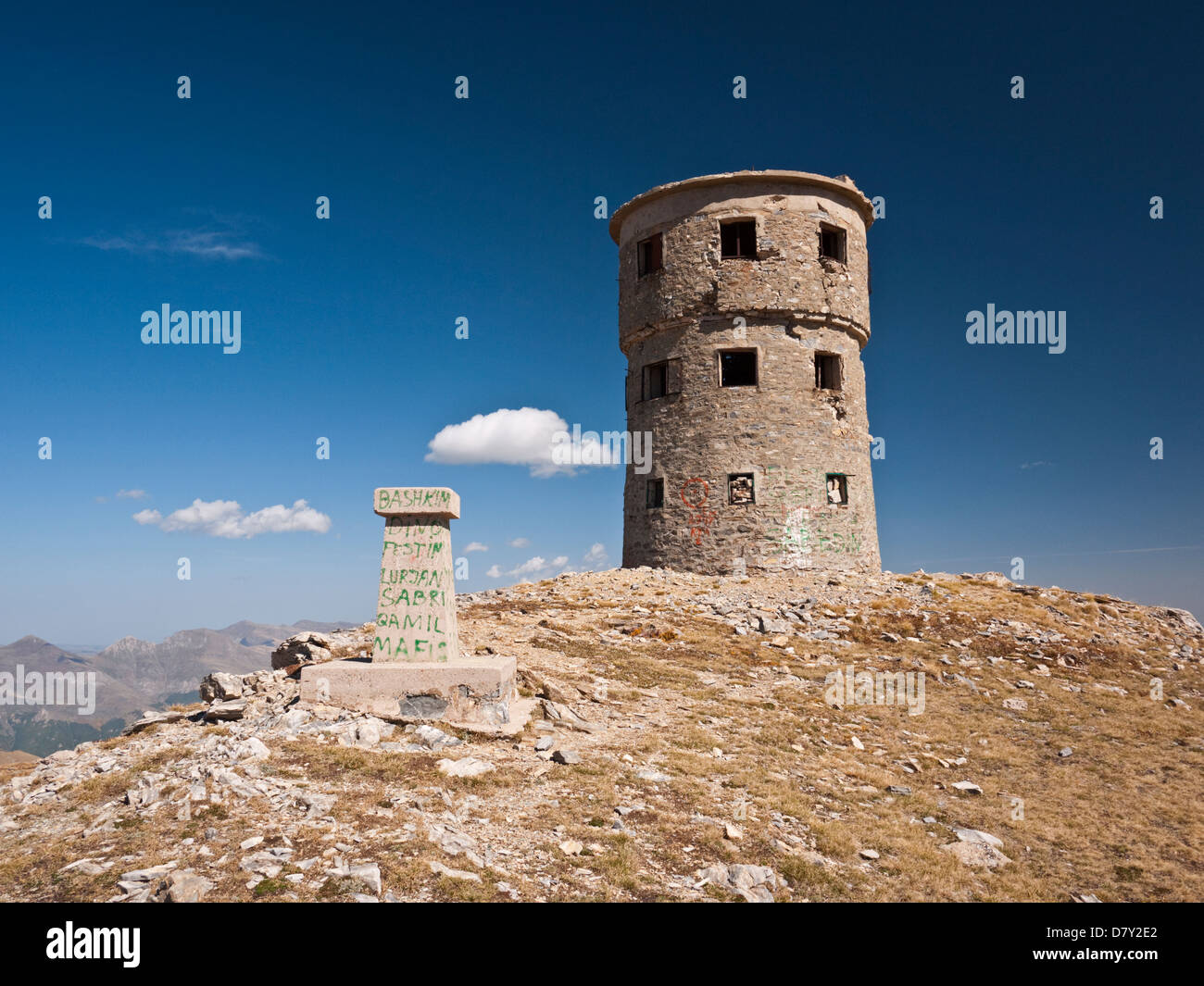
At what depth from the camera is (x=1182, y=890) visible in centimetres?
682

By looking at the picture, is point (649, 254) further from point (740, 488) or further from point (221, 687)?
point (221, 687)

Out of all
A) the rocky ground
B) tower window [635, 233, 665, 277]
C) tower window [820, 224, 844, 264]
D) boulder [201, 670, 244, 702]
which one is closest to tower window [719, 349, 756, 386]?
tower window [635, 233, 665, 277]

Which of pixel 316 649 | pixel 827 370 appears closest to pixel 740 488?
pixel 827 370

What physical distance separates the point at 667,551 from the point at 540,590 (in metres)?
4.41

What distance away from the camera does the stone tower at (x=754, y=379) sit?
21.1 meters

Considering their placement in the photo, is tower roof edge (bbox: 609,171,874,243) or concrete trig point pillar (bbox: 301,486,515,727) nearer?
concrete trig point pillar (bbox: 301,486,515,727)

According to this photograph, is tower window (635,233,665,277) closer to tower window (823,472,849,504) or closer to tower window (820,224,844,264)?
tower window (820,224,844,264)

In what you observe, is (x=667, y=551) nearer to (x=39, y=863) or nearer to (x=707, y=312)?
(x=707, y=312)

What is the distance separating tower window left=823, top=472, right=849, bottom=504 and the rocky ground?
7.44 metres

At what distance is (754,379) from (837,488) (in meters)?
4.21

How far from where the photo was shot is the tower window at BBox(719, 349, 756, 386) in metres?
22.2

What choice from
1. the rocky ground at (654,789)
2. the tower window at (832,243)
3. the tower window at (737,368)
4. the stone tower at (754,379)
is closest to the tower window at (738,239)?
the stone tower at (754,379)

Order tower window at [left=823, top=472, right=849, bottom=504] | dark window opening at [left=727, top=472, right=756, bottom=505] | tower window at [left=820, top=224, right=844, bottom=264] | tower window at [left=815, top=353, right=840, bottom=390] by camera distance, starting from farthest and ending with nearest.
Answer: tower window at [left=820, top=224, right=844, bottom=264] < tower window at [left=815, top=353, right=840, bottom=390] < tower window at [left=823, top=472, right=849, bottom=504] < dark window opening at [left=727, top=472, right=756, bottom=505]
